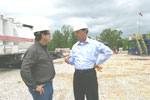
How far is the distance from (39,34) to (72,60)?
1.06 meters

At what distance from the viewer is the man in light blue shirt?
9.84ft

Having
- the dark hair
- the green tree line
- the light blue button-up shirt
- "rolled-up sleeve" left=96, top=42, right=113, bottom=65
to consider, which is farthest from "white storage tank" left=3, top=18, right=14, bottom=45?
the green tree line

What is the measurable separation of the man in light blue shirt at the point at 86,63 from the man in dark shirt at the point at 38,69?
62 centimetres

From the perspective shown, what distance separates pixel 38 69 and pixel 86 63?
3.08ft

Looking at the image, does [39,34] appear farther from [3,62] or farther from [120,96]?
[3,62]

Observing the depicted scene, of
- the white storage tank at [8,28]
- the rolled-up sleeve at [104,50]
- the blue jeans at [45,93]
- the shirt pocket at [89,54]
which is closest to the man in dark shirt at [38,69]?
the blue jeans at [45,93]

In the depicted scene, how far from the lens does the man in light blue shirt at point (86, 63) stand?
3.00 meters

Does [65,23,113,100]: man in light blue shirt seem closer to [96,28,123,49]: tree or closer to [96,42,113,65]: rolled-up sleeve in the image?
[96,42,113,65]: rolled-up sleeve

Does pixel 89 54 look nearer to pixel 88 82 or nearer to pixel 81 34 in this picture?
pixel 81 34

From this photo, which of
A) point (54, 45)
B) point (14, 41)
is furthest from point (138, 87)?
point (54, 45)

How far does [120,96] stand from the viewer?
199 inches

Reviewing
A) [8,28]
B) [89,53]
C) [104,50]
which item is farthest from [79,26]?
[8,28]

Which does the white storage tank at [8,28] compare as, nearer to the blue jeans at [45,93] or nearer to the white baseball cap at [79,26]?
the white baseball cap at [79,26]

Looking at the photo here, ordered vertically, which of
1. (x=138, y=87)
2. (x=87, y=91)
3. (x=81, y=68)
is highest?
(x=81, y=68)
